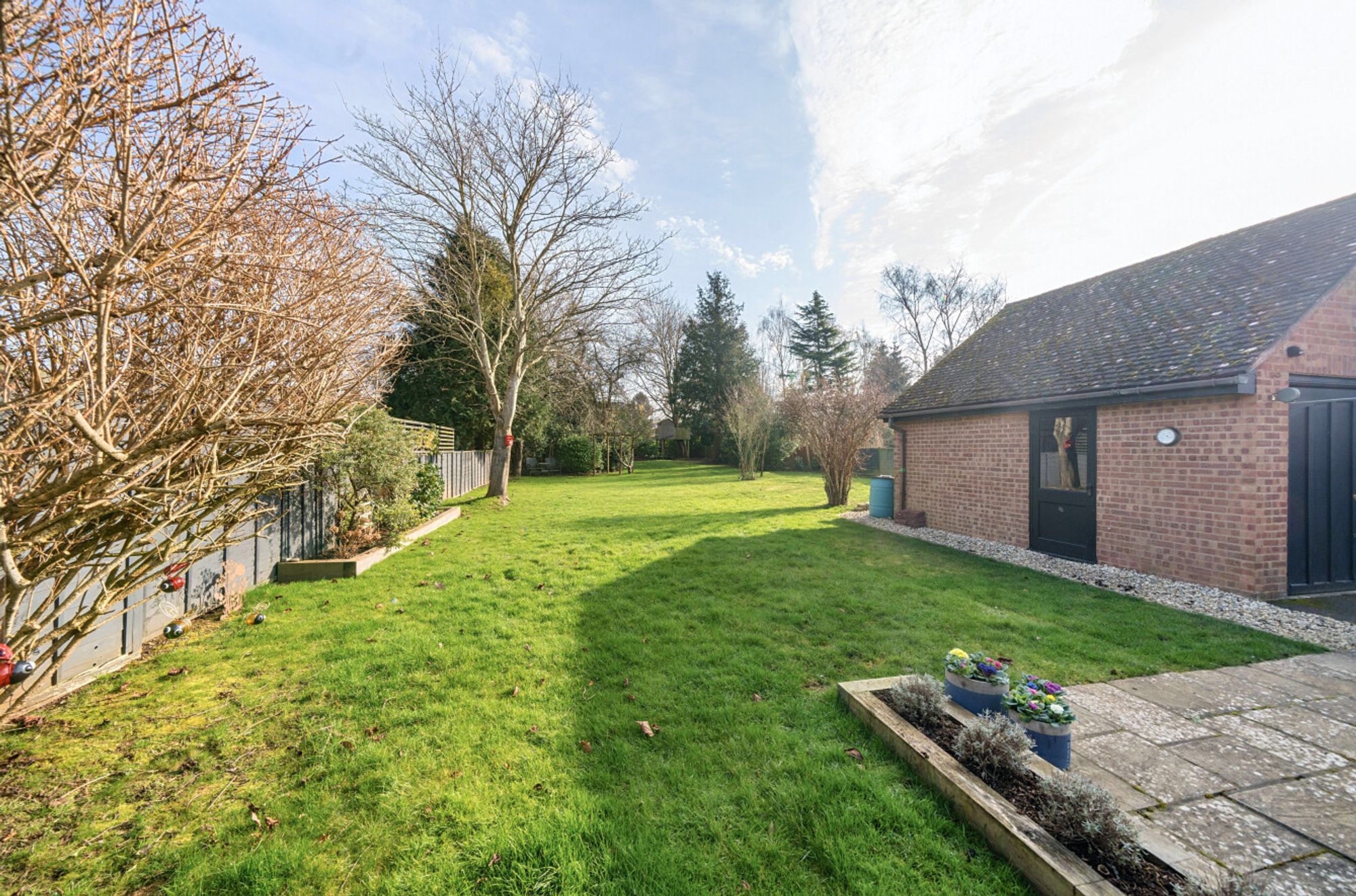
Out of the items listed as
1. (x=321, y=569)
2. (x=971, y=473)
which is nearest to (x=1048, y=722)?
(x=321, y=569)

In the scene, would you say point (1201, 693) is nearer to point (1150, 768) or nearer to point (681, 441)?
point (1150, 768)

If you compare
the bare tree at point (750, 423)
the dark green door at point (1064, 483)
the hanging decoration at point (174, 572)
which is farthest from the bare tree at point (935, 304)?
the hanging decoration at point (174, 572)

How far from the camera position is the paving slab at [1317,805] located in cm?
201

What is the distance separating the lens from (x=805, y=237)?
38.6 ft

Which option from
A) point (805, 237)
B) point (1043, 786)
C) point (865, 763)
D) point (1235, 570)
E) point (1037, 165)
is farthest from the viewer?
point (805, 237)

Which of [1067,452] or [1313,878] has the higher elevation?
[1067,452]

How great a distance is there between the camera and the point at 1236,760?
2.54 m

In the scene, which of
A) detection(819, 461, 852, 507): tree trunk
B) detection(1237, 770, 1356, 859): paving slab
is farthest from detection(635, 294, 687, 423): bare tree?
detection(1237, 770, 1356, 859): paving slab

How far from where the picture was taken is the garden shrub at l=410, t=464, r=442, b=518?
8891 mm

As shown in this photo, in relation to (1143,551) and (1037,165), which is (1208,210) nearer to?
(1037,165)

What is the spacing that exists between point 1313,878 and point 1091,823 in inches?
34.8

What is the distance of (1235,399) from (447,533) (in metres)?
11.3

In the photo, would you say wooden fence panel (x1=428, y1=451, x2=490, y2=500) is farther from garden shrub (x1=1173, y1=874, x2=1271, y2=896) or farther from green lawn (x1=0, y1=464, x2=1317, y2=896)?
garden shrub (x1=1173, y1=874, x2=1271, y2=896)

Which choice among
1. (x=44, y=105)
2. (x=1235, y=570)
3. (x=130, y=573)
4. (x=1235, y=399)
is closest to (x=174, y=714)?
(x=130, y=573)
